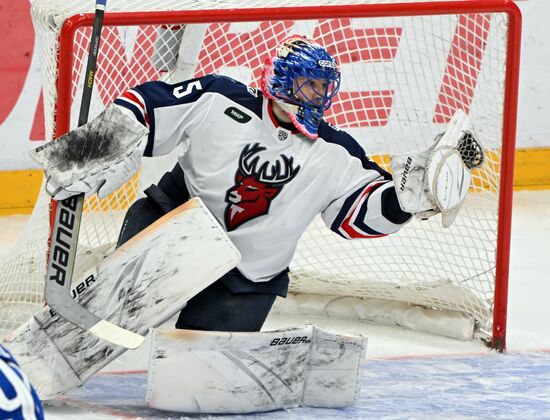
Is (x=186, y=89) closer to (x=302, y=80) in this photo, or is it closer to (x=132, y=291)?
(x=302, y=80)

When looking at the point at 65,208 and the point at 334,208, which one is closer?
the point at 65,208

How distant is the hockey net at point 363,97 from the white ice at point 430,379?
119mm

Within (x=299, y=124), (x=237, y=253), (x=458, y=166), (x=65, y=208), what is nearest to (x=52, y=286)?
(x=65, y=208)

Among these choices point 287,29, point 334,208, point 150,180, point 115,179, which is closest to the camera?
point 115,179

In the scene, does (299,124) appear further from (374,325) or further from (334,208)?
(374,325)

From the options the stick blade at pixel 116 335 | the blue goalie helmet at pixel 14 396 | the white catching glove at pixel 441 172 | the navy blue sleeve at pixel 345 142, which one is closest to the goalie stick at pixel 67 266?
the stick blade at pixel 116 335

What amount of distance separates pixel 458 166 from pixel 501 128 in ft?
2.51

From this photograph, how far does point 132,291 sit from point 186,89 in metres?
0.55

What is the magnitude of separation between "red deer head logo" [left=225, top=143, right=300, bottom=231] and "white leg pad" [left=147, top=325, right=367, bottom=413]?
35 centimetres

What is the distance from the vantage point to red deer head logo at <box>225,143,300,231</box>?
335 centimetres

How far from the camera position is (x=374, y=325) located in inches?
165

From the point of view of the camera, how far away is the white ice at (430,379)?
3270mm

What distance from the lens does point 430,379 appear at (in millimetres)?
3615

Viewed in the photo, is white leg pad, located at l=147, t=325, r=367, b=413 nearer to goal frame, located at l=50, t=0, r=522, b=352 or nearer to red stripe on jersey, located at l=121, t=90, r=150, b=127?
red stripe on jersey, located at l=121, t=90, r=150, b=127
